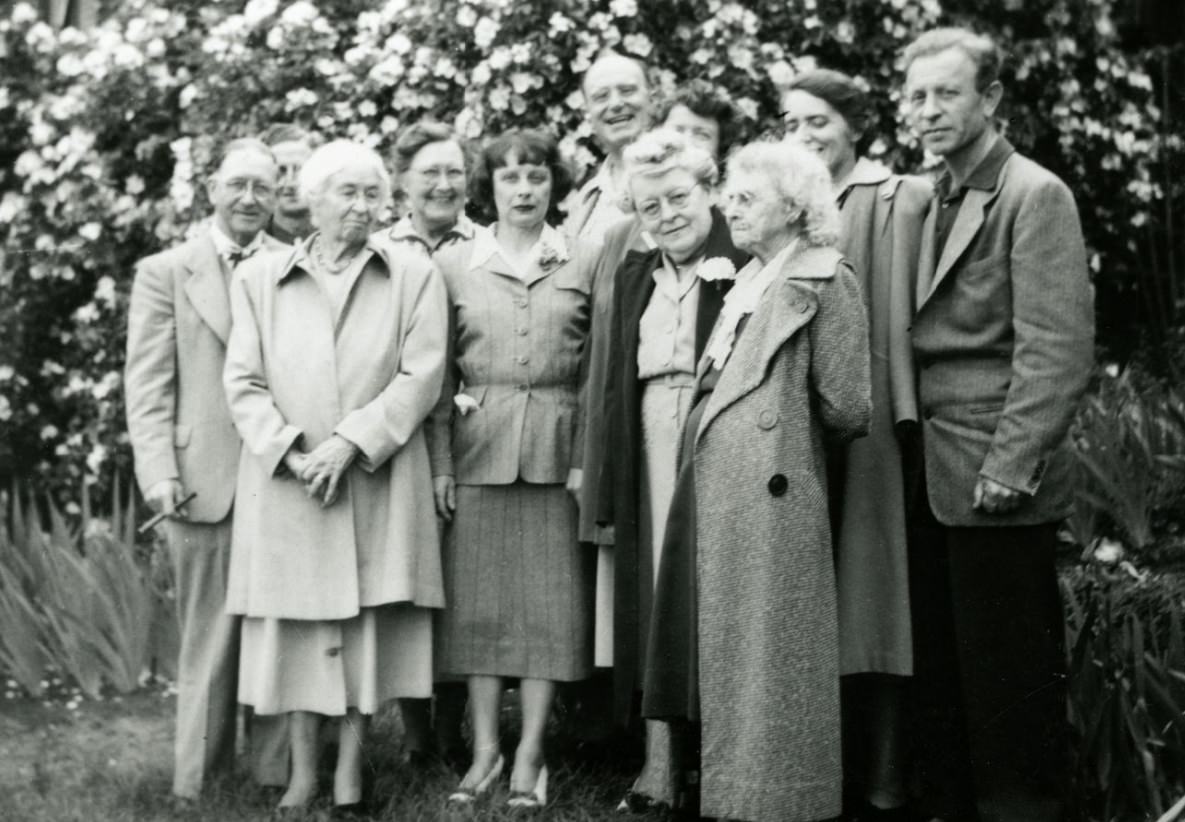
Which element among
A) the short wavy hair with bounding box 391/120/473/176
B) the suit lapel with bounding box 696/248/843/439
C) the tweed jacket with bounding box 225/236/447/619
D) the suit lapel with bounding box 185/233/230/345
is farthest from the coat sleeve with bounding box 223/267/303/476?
the suit lapel with bounding box 696/248/843/439

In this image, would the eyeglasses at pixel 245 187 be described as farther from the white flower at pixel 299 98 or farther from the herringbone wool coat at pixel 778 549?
the white flower at pixel 299 98

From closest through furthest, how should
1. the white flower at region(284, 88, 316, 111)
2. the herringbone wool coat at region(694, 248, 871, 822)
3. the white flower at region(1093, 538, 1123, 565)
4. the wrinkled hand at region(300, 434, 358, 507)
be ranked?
the herringbone wool coat at region(694, 248, 871, 822) → the wrinkled hand at region(300, 434, 358, 507) → the white flower at region(1093, 538, 1123, 565) → the white flower at region(284, 88, 316, 111)

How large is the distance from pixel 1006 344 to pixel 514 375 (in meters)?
1.50

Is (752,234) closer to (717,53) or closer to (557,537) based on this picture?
(557,537)

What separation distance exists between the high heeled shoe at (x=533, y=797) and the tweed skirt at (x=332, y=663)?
15.7 inches

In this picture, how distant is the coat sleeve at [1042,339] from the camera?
3984 mm

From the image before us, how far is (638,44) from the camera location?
6.95 metres

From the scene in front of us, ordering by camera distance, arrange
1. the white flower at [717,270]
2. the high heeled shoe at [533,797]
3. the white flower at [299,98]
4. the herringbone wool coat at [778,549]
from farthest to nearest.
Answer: the white flower at [299,98], the high heeled shoe at [533,797], the white flower at [717,270], the herringbone wool coat at [778,549]

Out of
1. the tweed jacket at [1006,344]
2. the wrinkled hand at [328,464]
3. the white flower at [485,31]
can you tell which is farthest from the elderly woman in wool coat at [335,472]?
the white flower at [485,31]

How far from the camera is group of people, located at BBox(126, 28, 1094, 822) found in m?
3.91

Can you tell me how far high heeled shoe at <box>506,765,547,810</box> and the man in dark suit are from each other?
1.24 meters

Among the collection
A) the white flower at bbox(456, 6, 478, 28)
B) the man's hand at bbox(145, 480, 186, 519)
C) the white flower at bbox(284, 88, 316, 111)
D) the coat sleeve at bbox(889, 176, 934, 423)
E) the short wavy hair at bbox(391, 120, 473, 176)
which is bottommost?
the man's hand at bbox(145, 480, 186, 519)

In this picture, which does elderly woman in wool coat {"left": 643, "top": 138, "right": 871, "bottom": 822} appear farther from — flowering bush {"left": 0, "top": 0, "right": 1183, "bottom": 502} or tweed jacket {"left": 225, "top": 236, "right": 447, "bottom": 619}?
flowering bush {"left": 0, "top": 0, "right": 1183, "bottom": 502}

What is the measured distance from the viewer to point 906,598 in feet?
13.8
